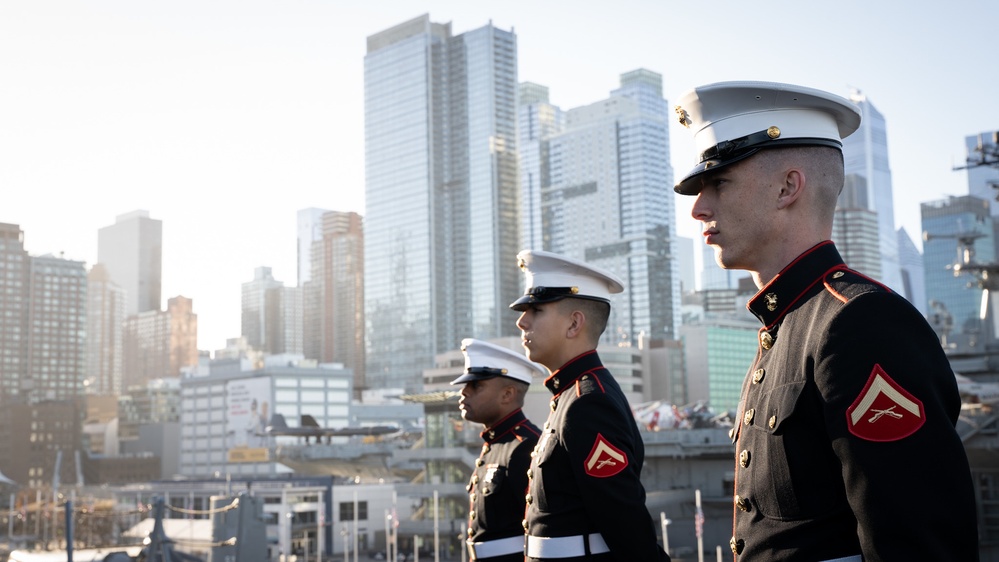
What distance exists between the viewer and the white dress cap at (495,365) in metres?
8.10

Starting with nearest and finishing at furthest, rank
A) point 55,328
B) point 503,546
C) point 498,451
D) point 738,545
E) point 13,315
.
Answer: point 738,545
point 503,546
point 498,451
point 13,315
point 55,328

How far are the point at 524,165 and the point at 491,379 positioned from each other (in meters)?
189

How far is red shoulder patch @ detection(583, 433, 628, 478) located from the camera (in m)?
5.01

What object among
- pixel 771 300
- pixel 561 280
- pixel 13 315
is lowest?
pixel 771 300

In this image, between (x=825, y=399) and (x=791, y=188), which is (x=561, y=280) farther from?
(x=825, y=399)

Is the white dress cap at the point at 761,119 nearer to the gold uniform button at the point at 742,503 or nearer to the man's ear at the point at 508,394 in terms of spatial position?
the gold uniform button at the point at 742,503

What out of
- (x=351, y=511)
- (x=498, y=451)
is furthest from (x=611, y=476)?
(x=351, y=511)

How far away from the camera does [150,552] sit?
21.9m

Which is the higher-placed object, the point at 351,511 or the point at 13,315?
the point at 13,315

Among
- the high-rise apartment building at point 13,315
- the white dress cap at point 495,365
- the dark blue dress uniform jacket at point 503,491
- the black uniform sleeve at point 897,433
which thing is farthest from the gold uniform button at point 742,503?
the high-rise apartment building at point 13,315

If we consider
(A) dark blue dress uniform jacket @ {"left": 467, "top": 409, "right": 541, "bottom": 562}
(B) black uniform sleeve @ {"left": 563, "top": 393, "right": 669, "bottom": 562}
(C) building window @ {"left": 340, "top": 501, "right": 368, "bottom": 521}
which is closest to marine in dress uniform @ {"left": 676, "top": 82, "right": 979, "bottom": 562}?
(B) black uniform sleeve @ {"left": 563, "top": 393, "right": 669, "bottom": 562}

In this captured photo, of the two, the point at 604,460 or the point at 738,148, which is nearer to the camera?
the point at 738,148

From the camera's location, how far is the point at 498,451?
754 centimetres

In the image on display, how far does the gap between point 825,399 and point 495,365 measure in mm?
5633
